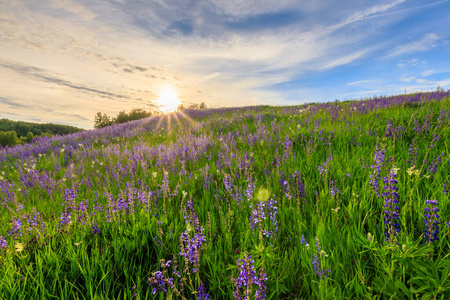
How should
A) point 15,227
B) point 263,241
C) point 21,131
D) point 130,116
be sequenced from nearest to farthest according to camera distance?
point 263,241
point 15,227
point 130,116
point 21,131

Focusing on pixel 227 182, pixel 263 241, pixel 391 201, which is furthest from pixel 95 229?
pixel 391 201

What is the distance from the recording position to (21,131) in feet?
157

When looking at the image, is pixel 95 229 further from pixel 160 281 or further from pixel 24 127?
pixel 24 127

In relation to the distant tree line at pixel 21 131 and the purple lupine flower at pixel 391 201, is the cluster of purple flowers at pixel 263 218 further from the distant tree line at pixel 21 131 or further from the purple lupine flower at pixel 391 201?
the distant tree line at pixel 21 131

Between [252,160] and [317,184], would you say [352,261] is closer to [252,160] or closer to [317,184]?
[317,184]

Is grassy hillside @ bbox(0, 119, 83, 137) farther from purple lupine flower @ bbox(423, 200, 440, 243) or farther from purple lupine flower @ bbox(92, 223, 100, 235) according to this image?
purple lupine flower @ bbox(423, 200, 440, 243)

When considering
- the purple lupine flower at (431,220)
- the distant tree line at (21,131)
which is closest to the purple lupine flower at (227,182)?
the purple lupine flower at (431,220)

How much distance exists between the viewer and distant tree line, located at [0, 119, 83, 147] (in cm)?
1739

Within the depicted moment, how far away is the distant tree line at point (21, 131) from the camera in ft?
57.1

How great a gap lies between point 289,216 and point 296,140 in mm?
2841

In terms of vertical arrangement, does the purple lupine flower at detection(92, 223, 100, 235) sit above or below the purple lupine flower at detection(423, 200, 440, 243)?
below

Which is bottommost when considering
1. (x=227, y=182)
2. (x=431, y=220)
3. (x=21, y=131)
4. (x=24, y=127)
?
(x=227, y=182)

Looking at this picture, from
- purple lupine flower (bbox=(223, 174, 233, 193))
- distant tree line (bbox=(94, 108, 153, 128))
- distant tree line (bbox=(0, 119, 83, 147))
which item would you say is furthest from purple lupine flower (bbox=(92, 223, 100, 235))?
distant tree line (bbox=(94, 108, 153, 128))

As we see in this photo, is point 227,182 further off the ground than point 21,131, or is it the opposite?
point 21,131
